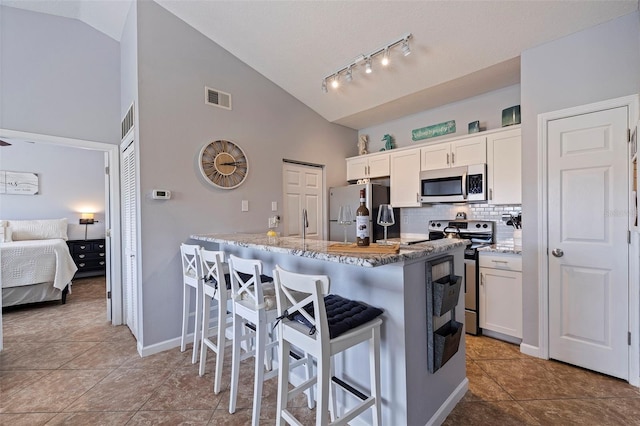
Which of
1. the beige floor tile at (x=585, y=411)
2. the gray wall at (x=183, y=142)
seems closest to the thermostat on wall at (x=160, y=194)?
the gray wall at (x=183, y=142)

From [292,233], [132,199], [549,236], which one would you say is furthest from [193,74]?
[549,236]

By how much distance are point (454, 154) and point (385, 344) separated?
2624 mm

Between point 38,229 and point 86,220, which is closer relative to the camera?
point 38,229

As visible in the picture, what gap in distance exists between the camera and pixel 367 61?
2.85 metres

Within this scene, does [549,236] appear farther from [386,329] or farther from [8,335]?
[8,335]

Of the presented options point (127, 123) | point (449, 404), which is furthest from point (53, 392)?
point (449, 404)

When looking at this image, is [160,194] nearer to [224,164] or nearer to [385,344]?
[224,164]

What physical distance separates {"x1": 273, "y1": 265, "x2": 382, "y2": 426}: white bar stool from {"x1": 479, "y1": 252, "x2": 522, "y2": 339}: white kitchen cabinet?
1.89 metres

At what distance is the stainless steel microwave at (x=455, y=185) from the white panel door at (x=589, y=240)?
0.77 m

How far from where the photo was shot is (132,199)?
2.84m

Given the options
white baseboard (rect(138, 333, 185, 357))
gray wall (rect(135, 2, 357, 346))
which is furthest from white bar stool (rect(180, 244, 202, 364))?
gray wall (rect(135, 2, 357, 346))

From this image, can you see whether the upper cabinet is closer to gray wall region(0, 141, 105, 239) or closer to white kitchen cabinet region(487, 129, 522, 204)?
white kitchen cabinet region(487, 129, 522, 204)

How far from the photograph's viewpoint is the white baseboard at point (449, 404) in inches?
64.2

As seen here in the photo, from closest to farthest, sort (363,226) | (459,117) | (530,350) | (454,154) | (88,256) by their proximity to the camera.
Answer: (363,226) → (530,350) → (454,154) → (459,117) → (88,256)
